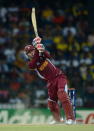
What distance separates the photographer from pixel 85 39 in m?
22.3

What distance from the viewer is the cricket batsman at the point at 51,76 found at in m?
13.9

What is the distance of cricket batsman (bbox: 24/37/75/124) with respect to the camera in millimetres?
13898

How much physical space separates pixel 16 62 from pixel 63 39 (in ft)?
6.61

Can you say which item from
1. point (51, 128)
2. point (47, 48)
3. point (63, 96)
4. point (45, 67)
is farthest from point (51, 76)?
point (47, 48)

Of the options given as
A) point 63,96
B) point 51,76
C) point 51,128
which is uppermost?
point 51,76

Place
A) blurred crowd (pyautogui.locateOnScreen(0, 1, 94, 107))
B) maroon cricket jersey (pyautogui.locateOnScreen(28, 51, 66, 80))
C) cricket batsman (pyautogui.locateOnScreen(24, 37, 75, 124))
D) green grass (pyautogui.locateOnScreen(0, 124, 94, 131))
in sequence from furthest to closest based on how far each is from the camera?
blurred crowd (pyautogui.locateOnScreen(0, 1, 94, 107)) → maroon cricket jersey (pyautogui.locateOnScreen(28, 51, 66, 80)) → cricket batsman (pyautogui.locateOnScreen(24, 37, 75, 124)) → green grass (pyautogui.locateOnScreen(0, 124, 94, 131))

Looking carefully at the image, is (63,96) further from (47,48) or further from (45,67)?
(47,48)

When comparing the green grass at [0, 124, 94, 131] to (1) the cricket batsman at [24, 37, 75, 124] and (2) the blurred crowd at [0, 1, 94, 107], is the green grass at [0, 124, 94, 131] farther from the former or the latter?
(2) the blurred crowd at [0, 1, 94, 107]

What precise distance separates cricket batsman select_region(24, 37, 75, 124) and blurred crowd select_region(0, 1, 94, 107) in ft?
16.3

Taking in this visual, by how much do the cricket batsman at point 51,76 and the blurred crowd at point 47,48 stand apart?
16.3ft

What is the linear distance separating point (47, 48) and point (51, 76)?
7427 mm

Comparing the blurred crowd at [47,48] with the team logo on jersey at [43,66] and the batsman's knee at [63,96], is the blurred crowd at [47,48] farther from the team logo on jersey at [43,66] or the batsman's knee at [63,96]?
the batsman's knee at [63,96]

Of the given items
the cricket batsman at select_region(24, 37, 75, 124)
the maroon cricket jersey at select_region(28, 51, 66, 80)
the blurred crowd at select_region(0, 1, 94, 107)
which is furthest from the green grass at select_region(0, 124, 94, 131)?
the blurred crowd at select_region(0, 1, 94, 107)

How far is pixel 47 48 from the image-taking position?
71.1 feet
